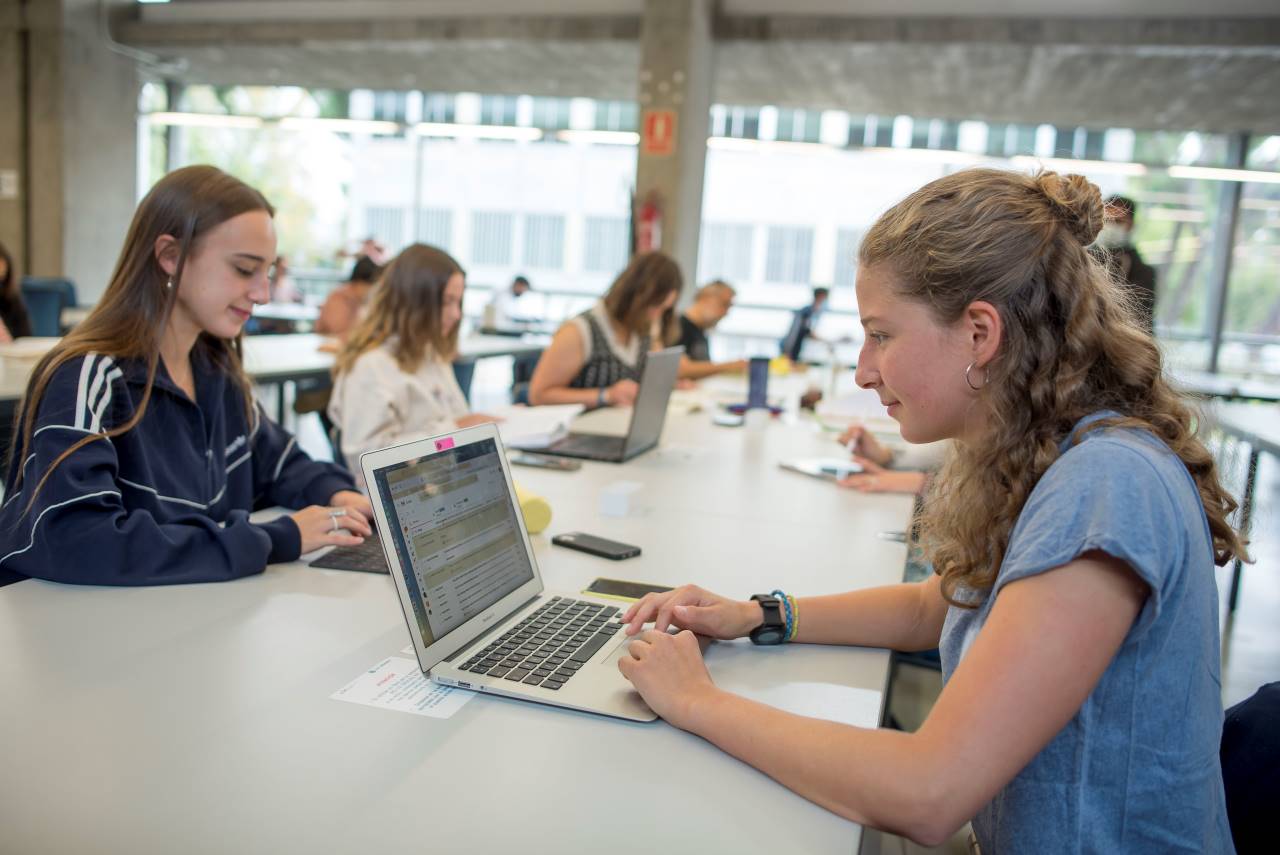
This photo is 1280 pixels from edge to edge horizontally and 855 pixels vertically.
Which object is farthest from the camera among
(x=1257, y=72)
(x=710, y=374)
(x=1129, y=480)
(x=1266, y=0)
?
Answer: (x=1257, y=72)

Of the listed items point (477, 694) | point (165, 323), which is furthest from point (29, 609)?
point (477, 694)

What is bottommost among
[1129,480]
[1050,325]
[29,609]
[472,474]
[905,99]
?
[29,609]

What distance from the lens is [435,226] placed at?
1116 centimetres

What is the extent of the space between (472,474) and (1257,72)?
8442 mm

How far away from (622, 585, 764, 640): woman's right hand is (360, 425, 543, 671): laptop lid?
18 centimetres

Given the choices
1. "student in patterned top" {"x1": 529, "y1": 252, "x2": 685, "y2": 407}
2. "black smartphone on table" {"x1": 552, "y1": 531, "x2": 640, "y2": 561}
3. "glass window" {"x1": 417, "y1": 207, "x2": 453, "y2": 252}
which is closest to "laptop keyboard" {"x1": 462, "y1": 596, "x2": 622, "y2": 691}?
"black smartphone on table" {"x1": 552, "y1": 531, "x2": 640, "y2": 561}

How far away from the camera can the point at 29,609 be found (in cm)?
121

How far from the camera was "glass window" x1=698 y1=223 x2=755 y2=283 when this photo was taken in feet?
34.9

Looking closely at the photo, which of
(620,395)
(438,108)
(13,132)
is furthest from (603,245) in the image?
(620,395)

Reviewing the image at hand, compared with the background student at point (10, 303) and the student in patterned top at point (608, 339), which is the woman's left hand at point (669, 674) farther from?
the background student at point (10, 303)

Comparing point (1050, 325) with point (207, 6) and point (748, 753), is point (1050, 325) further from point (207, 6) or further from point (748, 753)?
point (207, 6)

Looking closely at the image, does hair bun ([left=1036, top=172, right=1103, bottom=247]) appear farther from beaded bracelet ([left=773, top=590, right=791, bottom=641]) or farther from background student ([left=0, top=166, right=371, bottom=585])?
background student ([left=0, top=166, right=371, bottom=585])

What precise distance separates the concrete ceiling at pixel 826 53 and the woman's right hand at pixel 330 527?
6697 mm

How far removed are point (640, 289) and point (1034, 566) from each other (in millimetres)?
3047
